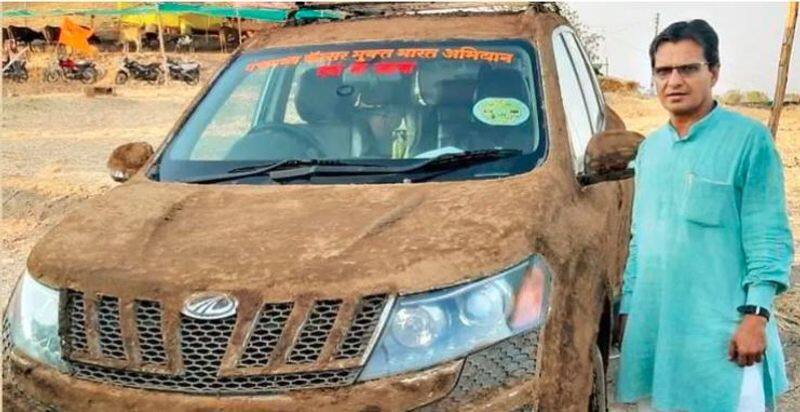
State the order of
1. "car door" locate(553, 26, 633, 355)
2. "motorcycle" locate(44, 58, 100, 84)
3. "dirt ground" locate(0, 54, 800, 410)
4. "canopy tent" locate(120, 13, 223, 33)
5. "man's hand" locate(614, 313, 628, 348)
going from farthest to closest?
1. "canopy tent" locate(120, 13, 223, 33)
2. "motorcycle" locate(44, 58, 100, 84)
3. "dirt ground" locate(0, 54, 800, 410)
4. "car door" locate(553, 26, 633, 355)
5. "man's hand" locate(614, 313, 628, 348)

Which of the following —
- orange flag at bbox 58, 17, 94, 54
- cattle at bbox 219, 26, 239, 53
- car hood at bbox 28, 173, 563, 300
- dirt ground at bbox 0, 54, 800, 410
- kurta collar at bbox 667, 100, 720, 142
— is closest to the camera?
car hood at bbox 28, 173, 563, 300

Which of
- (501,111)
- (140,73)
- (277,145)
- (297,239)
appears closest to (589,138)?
(501,111)

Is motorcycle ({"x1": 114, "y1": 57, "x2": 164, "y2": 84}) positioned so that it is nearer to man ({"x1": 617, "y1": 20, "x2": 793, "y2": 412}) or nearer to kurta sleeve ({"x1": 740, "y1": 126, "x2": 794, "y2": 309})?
man ({"x1": 617, "y1": 20, "x2": 793, "y2": 412})

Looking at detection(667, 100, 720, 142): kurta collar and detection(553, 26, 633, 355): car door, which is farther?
detection(553, 26, 633, 355): car door

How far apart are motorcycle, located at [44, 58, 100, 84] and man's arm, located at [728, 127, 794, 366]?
3491cm

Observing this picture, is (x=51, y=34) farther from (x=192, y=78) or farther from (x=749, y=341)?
(x=749, y=341)

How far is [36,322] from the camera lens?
2816mm

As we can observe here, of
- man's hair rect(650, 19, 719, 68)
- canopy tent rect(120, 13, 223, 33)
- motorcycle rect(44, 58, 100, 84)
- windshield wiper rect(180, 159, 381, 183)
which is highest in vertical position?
man's hair rect(650, 19, 719, 68)

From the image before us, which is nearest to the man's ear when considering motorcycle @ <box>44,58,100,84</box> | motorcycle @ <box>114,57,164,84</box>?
motorcycle @ <box>114,57,164,84</box>

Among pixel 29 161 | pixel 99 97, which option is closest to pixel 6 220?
pixel 29 161

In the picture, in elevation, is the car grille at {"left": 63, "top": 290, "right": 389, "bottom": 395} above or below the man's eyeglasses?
below

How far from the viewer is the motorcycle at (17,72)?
107 feet

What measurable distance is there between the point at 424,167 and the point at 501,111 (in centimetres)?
50

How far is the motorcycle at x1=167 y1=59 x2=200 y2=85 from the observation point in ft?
114
